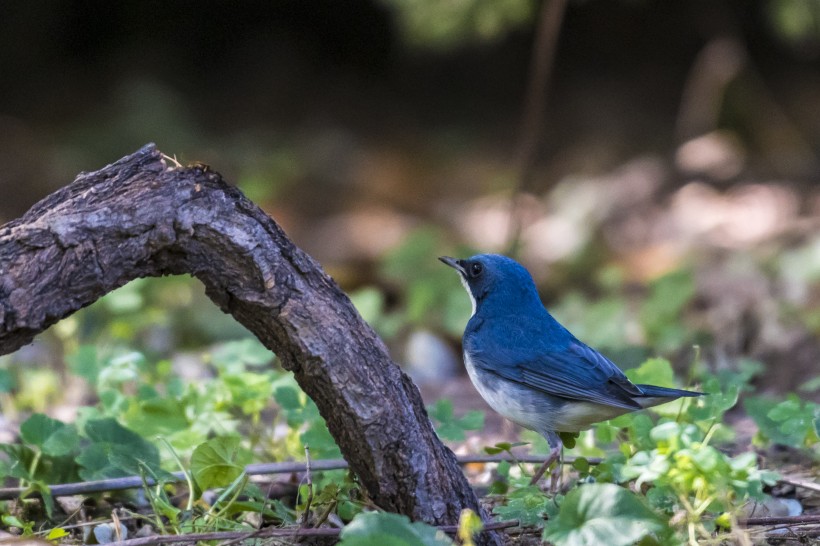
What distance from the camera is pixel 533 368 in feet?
12.3

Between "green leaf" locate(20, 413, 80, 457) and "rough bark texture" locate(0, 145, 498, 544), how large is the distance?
101 cm

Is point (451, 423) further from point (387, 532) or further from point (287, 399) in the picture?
point (387, 532)

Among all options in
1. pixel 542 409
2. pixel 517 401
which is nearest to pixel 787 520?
pixel 542 409

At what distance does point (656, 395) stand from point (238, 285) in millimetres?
1550

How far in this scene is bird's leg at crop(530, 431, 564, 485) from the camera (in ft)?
10.6

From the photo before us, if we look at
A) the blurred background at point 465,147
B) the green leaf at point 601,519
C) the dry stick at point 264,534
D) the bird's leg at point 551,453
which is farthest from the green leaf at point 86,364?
the green leaf at point 601,519

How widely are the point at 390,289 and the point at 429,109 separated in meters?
4.92

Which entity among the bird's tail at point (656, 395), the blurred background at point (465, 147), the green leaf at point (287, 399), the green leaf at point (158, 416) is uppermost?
the blurred background at point (465, 147)

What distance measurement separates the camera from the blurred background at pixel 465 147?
6.24 metres

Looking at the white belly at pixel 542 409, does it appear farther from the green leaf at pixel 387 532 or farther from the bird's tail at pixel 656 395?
the green leaf at pixel 387 532

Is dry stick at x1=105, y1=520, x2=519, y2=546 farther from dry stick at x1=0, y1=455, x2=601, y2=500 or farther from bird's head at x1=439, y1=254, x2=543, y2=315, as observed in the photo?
bird's head at x1=439, y1=254, x2=543, y2=315

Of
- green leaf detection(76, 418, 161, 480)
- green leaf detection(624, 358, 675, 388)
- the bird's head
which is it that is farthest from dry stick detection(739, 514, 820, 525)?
green leaf detection(76, 418, 161, 480)

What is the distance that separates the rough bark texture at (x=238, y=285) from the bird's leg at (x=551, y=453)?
0.47 meters

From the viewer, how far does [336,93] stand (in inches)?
483
